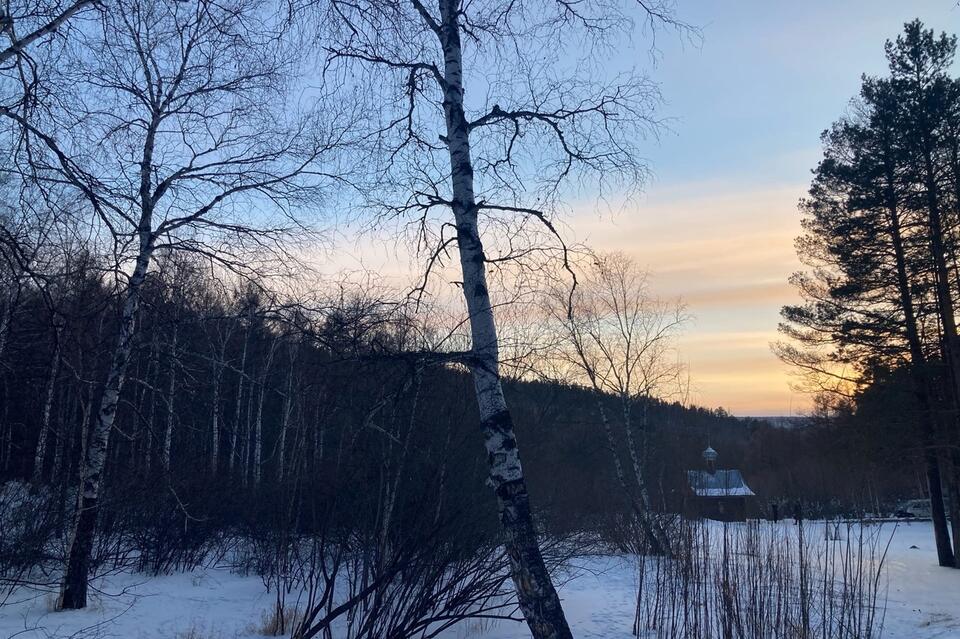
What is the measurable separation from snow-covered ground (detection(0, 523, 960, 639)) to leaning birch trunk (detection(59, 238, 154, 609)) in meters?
0.39

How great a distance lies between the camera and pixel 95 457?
864cm

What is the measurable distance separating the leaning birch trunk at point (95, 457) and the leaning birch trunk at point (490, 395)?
177 inches

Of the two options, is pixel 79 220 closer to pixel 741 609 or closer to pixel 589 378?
pixel 741 609

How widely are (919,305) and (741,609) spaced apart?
607 inches

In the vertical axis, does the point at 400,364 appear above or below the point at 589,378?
below

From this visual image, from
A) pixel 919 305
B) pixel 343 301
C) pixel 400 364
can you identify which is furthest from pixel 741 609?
pixel 919 305

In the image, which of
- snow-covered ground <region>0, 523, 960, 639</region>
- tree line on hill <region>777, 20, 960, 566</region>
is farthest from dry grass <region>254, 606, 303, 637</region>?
tree line on hill <region>777, 20, 960, 566</region>

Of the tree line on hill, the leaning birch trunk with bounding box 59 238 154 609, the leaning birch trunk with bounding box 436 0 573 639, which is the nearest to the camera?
the leaning birch trunk with bounding box 436 0 573 639

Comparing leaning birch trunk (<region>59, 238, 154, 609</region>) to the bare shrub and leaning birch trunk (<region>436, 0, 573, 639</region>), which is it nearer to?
leaning birch trunk (<region>436, 0, 573, 639</region>)

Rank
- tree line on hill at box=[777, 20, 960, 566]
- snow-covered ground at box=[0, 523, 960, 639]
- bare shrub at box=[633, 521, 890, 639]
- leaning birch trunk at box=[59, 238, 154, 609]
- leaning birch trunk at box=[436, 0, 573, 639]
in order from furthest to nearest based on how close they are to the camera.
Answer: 1. tree line on hill at box=[777, 20, 960, 566]
2. leaning birch trunk at box=[59, 238, 154, 609]
3. snow-covered ground at box=[0, 523, 960, 639]
4. bare shrub at box=[633, 521, 890, 639]
5. leaning birch trunk at box=[436, 0, 573, 639]

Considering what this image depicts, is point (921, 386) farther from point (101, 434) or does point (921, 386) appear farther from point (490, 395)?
point (101, 434)

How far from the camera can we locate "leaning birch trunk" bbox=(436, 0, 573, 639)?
548 cm

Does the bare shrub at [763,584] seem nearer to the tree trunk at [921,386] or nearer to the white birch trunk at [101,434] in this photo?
the white birch trunk at [101,434]

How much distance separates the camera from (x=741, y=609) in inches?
268
